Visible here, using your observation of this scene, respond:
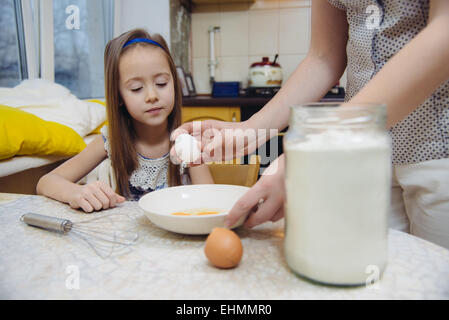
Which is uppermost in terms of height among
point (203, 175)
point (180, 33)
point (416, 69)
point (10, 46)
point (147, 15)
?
point (147, 15)

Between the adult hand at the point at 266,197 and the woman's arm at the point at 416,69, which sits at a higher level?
the woman's arm at the point at 416,69

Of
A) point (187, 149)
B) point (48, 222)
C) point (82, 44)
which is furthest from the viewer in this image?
point (82, 44)

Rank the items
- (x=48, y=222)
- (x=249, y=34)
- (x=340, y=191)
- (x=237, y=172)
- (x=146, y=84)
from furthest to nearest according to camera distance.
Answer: (x=249, y=34) < (x=146, y=84) < (x=237, y=172) < (x=48, y=222) < (x=340, y=191)

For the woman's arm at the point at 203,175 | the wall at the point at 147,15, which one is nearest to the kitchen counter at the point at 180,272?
the woman's arm at the point at 203,175

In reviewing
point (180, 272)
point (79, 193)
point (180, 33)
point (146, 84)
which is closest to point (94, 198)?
point (79, 193)

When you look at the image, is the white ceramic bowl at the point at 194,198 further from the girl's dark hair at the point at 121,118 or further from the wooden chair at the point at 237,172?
the girl's dark hair at the point at 121,118

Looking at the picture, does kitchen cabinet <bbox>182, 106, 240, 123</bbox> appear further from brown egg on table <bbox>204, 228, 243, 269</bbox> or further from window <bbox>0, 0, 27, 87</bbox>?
brown egg on table <bbox>204, 228, 243, 269</bbox>

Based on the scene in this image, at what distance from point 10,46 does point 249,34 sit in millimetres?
1829

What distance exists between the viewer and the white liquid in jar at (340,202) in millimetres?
365

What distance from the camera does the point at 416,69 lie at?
0.50m

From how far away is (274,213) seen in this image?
514 mm

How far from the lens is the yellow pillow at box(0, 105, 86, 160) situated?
4.67 feet

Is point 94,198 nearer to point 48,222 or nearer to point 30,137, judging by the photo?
point 48,222

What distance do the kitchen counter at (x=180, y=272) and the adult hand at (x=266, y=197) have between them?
55mm
